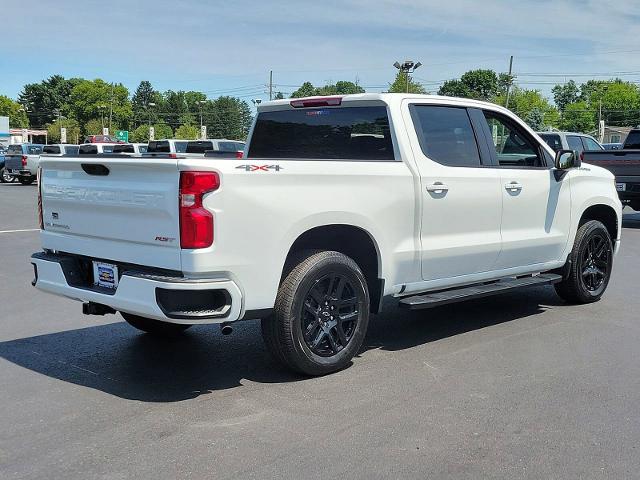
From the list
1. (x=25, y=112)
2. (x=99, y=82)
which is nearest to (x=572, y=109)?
(x=99, y=82)

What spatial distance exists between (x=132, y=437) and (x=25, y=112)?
176626 millimetres

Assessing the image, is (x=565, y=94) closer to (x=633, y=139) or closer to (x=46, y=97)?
(x=46, y=97)

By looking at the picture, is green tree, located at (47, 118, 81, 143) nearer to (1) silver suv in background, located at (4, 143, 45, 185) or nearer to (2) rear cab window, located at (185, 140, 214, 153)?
(1) silver suv in background, located at (4, 143, 45, 185)

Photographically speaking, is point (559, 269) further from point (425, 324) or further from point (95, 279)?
point (95, 279)

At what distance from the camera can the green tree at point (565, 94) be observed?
150 metres

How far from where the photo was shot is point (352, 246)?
17.7 feet

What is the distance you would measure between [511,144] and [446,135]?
1.09 m

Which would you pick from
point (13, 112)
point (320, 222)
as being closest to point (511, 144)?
point (320, 222)

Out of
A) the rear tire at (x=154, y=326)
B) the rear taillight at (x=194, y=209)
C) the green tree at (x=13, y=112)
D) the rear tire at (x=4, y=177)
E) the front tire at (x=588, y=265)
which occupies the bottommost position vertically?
the rear tire at (x=4, y=177)

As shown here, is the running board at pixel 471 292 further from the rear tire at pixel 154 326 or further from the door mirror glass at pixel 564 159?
the rear tire at pixel 154 326

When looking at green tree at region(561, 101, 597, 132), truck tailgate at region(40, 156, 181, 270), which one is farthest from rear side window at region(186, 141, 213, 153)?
green tree at region(561, 101, 597, 132)

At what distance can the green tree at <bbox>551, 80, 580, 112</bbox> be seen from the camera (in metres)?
150

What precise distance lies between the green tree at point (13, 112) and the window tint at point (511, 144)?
539 ft

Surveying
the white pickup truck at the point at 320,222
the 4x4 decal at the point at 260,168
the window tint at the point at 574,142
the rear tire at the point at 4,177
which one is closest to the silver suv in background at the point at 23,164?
the rear tire at the point at 4,177
